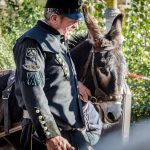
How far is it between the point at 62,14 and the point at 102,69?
2.65 feet

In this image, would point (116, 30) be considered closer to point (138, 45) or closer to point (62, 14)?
point (62, 14)

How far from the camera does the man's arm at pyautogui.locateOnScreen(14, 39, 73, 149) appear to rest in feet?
9.71

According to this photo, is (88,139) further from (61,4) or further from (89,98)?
(61,4)

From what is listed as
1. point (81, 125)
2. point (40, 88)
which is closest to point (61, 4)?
point (40, 88)

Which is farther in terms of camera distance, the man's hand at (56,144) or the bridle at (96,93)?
the bridle at (96,93)

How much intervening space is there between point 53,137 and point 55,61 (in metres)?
0.54

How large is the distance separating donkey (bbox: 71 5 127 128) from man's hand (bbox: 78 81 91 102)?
1.5 inches

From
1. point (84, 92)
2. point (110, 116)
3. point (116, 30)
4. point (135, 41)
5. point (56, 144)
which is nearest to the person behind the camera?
point (56, 144)

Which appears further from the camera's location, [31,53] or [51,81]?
[51,81]

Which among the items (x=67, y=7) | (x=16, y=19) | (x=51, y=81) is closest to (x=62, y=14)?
(x=67, y=7)

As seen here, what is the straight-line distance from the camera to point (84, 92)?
12.5 feet

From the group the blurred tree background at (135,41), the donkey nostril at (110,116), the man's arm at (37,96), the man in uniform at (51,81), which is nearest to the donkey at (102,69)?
the donkey nostril at (110,116)

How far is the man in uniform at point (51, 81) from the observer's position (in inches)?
117

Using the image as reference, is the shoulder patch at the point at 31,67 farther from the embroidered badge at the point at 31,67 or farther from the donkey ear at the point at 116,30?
the donkey ear at the point at 116,30
